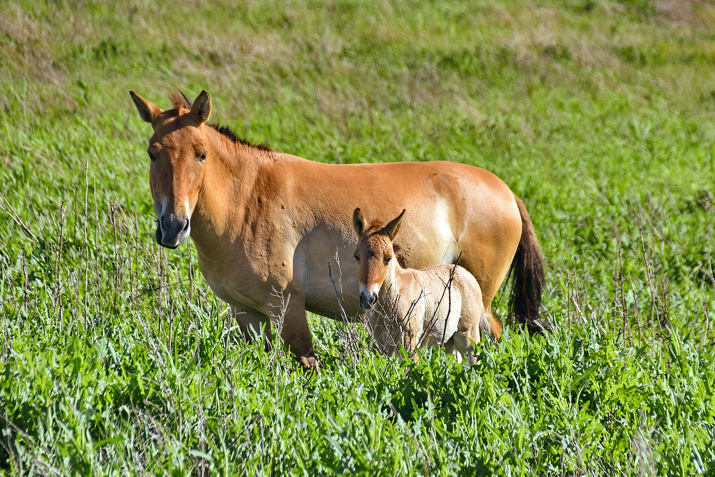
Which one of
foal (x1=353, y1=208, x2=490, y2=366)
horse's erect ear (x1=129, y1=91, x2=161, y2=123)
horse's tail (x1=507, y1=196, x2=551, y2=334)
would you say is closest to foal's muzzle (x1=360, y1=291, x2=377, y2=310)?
foal (x1=353, y1=208, x2=490, y2=366)

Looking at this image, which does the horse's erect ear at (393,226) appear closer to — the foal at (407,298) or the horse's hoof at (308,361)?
the foal at (407,298)

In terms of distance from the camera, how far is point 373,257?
414cm

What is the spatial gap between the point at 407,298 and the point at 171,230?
1553mm

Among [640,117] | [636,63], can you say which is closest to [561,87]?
[640,117]

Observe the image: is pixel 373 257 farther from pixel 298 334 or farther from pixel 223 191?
pixel 223 191

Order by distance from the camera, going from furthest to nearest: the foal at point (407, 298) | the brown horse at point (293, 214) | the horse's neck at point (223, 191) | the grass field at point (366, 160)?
the horse's neck at point (223, 191) → the brown horse at point (293, 214) → the foal at point (407, 298) → the grass field at point (366, 160)

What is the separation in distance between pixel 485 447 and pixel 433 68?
11.9 m

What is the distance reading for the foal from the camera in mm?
4152

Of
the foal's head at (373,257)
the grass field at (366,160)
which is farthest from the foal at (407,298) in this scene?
the grass field at (366,160)

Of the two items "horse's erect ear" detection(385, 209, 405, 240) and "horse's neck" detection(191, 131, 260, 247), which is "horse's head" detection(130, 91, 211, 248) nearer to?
"horse's neck" detection(191, 131, 260, 247)

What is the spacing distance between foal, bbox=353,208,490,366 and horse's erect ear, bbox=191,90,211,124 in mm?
1131

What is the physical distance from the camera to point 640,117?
41.5 feet

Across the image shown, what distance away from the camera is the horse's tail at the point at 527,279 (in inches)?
221

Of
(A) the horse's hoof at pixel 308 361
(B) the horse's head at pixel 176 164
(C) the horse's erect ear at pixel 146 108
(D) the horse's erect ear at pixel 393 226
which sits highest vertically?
(C) the horse's erect ear at pixel 146 108
